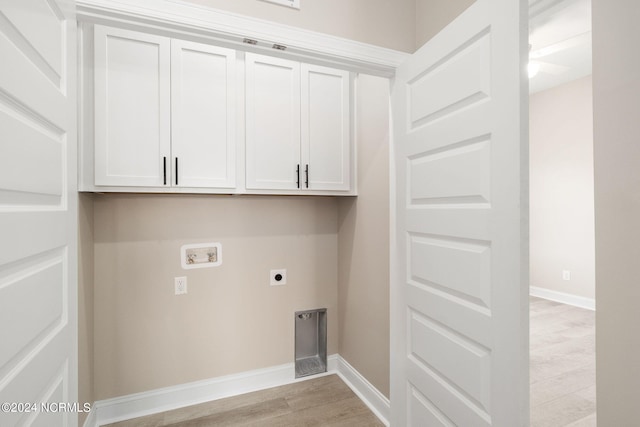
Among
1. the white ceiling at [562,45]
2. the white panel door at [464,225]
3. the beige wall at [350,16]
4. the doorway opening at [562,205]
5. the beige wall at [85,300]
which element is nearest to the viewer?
the white panel door at [464,225]

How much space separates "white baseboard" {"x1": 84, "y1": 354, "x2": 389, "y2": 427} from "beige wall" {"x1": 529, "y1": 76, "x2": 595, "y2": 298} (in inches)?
147

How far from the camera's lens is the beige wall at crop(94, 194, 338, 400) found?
2041 mm

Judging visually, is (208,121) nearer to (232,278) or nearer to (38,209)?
(232,278)

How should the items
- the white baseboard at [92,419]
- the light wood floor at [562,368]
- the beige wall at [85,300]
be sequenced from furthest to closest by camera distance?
the light wood floor at [562,368] < the white baseboard at [92,419] < the beige wall at [85,300]

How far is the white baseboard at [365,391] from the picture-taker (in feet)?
6.62

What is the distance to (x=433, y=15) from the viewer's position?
4.97ft

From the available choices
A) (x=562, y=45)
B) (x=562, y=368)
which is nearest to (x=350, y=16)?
(x=562, y=45)

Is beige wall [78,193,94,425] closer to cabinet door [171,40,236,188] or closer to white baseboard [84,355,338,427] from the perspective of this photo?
white baseboard [84,355,338,427]

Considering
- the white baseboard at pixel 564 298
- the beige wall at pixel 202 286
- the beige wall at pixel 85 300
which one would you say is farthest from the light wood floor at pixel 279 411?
the white baseboard at pixel 564 298

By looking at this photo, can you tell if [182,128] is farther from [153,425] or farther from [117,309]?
[153,425]

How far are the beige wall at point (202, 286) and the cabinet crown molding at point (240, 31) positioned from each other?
4.10 feet

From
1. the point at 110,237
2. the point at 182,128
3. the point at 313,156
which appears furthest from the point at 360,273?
the point at 110,237

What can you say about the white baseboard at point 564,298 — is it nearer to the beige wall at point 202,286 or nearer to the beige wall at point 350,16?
the beige wall at point 202,286

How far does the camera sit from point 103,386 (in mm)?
2021
